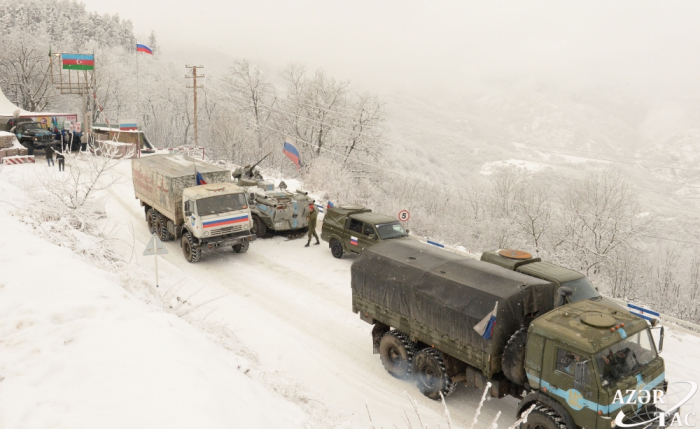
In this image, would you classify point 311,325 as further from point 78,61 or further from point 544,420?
point 78,61

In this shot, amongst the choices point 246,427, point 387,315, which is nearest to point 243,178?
point 387,315

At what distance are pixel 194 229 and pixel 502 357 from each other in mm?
11529

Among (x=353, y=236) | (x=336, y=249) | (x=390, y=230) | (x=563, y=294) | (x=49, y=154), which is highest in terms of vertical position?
(x=563, y=294)

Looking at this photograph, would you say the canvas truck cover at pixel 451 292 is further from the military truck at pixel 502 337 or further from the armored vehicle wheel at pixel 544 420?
the armored vehicle wheel at pixel 544 420

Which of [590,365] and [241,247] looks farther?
[241,247]

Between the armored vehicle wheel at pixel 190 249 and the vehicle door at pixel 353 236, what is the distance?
502 centimetres

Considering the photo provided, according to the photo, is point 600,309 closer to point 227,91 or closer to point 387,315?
point 387,315

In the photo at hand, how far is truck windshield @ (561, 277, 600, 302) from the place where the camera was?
10.8 metres

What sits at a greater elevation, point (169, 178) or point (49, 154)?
point (169, 178)

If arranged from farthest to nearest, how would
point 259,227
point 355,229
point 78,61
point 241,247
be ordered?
point 78,61 → point 259,227 → point 241,247 → point 355,229

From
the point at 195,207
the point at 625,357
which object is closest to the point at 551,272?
the point at 625,357

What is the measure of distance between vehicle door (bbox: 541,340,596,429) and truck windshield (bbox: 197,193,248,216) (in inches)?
477

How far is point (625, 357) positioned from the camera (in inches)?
285

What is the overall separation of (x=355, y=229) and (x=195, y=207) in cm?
541
